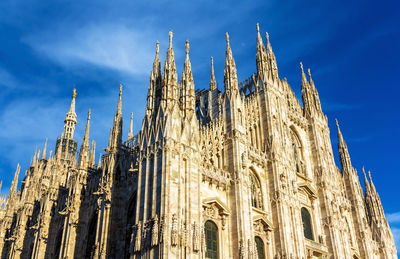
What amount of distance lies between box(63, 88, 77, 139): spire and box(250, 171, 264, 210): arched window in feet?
161

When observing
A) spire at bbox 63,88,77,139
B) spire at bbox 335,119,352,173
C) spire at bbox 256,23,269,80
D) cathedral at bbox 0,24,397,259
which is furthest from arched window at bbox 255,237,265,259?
spire at bbox 63,88,77,139

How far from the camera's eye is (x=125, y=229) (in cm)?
3027

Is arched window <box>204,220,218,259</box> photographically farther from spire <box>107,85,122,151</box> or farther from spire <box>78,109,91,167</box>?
spire <box>78,109,91,167</box>

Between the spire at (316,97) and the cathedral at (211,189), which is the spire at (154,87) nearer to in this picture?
the cathedral at (211,189)

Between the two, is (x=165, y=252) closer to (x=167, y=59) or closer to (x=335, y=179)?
(x=167, y=59)

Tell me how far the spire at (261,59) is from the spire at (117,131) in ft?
46.8

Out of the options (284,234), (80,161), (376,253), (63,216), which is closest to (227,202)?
(284,234)

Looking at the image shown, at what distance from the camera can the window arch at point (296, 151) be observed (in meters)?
41.8

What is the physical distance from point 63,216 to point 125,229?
11.3 metres

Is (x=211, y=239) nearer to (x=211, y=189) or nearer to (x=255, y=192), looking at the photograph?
(x=211, y=189)

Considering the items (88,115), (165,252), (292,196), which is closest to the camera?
(165,252)

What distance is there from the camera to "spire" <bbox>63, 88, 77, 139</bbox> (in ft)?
249

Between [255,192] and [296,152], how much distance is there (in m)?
10.9

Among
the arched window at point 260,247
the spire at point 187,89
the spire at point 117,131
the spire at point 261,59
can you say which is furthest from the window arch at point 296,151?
the spire at point 117,131
